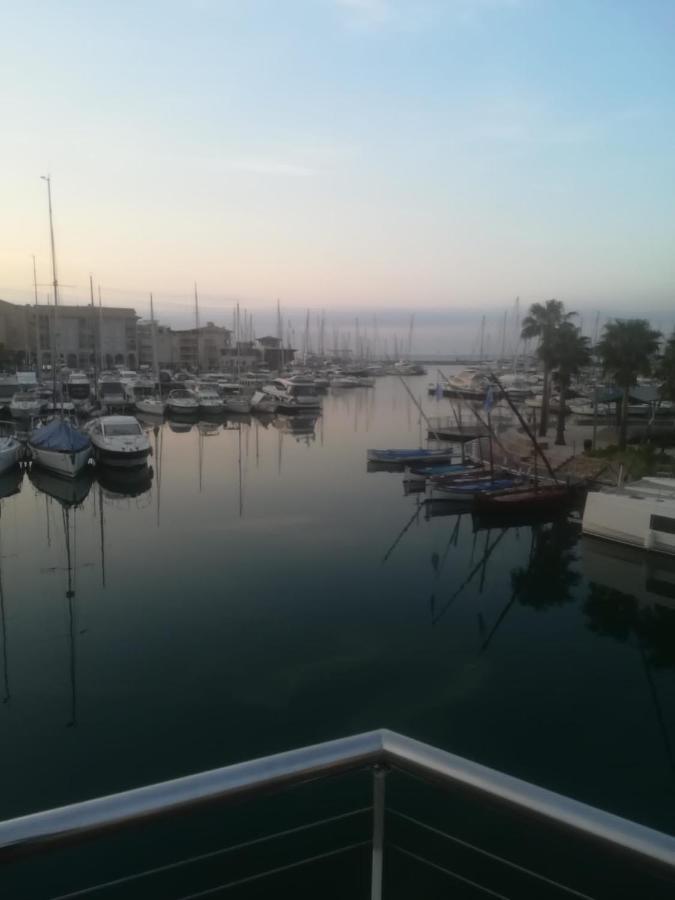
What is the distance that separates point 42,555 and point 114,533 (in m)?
2.50

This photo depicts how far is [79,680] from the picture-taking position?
10977 millimetres

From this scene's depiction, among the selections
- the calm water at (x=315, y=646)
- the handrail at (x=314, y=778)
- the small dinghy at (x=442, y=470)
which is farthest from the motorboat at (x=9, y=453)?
the handrail at (x=314, y=778)

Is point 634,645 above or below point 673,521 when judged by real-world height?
below

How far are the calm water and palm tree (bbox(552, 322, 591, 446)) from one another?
1214 cm

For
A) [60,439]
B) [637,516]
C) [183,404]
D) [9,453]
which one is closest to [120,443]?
[60,439]

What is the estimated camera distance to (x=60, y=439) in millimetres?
26750

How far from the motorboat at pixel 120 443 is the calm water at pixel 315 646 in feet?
18.0

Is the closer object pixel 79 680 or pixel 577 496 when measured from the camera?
pixel 79 680

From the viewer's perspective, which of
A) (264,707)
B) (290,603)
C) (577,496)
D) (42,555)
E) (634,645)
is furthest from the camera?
(577,496)

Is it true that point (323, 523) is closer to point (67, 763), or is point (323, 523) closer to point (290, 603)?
point (290, 603)

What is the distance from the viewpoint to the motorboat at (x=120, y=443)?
1102 inches

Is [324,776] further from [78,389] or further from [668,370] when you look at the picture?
[78,389]

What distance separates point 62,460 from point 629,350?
886 inches

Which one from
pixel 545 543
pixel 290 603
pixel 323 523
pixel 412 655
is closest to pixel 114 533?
pixel 323 523
